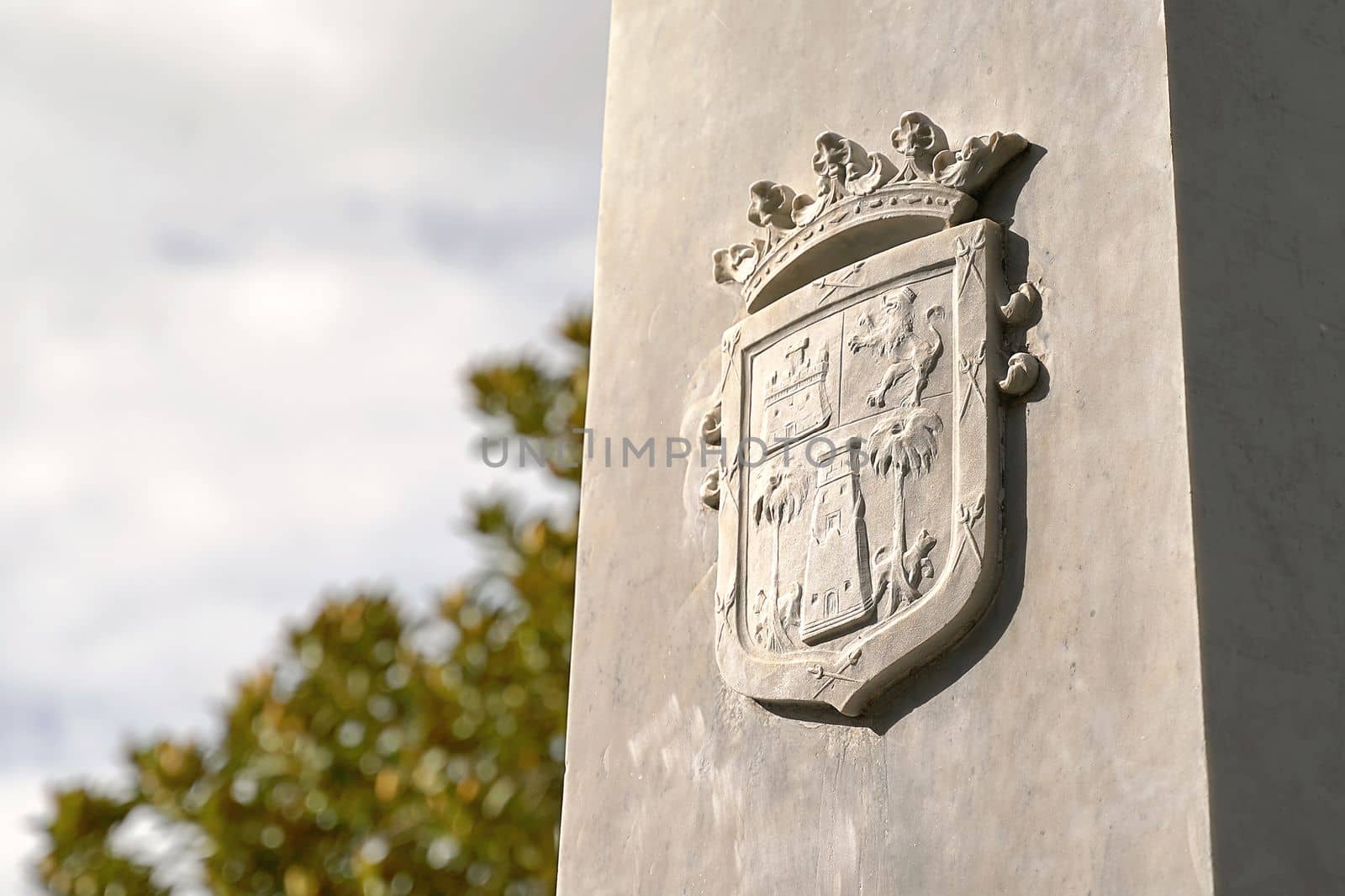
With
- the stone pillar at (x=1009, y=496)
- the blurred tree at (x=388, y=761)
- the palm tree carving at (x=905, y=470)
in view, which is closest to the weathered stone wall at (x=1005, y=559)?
the stone pillar at (x=1009, y=496)

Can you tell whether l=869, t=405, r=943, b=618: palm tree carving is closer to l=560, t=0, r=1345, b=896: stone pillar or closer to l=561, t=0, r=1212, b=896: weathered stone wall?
l=560, t=0, r=1345, b=896: stone pillar

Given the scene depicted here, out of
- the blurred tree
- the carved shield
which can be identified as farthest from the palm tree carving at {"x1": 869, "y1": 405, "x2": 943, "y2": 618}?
the blurred tree

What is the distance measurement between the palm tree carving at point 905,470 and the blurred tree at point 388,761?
15.7 feet

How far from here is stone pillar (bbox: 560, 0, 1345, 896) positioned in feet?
8.93

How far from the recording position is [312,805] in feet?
26.1

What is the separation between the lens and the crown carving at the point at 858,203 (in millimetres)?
3316

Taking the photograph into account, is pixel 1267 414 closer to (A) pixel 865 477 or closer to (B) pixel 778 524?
(A) pixel 865 477

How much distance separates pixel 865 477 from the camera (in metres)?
3.30

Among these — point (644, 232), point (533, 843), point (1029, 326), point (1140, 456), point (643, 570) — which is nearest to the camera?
point (1140, 456)

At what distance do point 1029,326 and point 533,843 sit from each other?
5100 millimetres

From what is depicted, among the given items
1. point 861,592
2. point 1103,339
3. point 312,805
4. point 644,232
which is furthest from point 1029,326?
point 312,805

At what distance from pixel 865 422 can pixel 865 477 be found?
0.41 feet

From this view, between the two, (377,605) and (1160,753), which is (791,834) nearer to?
(1160,753)

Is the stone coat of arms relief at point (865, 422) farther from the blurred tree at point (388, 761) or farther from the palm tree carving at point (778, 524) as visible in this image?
the blurred tree at point (388, 761)
